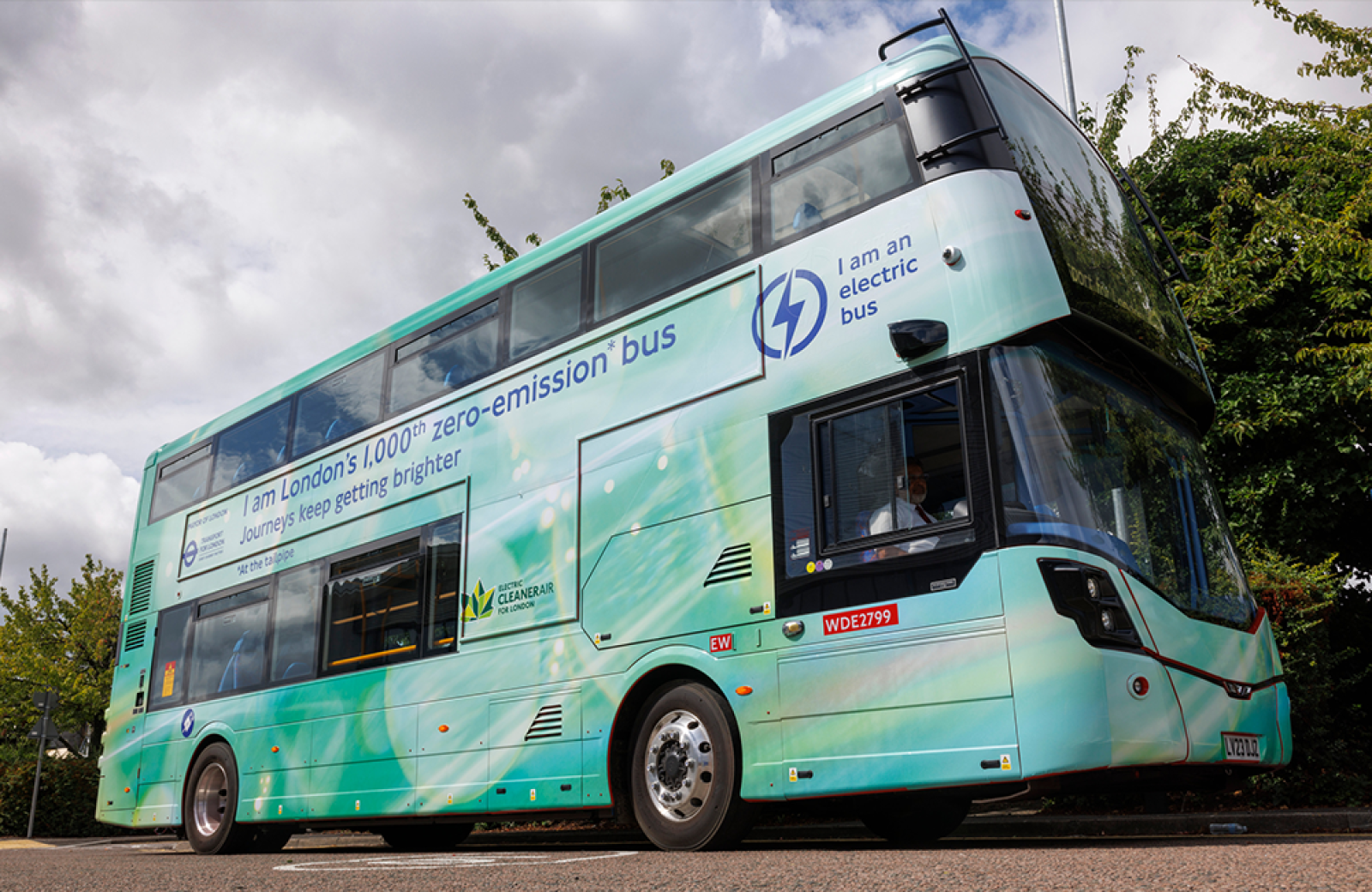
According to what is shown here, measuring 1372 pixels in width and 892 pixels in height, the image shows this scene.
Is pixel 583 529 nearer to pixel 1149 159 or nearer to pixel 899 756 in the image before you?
pixel 899 756

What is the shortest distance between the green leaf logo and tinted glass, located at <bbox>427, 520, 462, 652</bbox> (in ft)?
0.45

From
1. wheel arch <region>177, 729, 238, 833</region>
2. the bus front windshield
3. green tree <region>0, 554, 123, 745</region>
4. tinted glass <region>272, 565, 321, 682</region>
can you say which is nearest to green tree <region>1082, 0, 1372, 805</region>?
the bus front windshield

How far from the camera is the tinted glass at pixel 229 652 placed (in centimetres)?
1099

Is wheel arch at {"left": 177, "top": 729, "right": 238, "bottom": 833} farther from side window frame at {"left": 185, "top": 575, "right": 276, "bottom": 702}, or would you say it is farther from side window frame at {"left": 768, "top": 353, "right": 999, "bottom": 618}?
side window frame at {"left": 768, "top": 353, "right": 999, "bottom": 618}

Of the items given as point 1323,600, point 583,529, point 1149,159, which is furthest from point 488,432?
point 1149,159

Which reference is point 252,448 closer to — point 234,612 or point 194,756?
point 234,612

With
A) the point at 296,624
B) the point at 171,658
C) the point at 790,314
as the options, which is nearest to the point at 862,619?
the point at 790,314

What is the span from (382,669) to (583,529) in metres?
2.72

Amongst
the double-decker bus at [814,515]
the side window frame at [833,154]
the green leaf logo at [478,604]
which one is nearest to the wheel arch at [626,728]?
the double-decker bus at [814,515]

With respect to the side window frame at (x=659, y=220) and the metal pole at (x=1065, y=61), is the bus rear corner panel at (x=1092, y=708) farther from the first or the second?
the metal pole at (x=1065, y=61)

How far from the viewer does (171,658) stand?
1233cm

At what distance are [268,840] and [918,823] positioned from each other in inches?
272

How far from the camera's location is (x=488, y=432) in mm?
8938

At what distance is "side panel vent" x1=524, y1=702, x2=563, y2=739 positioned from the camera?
299 inches
